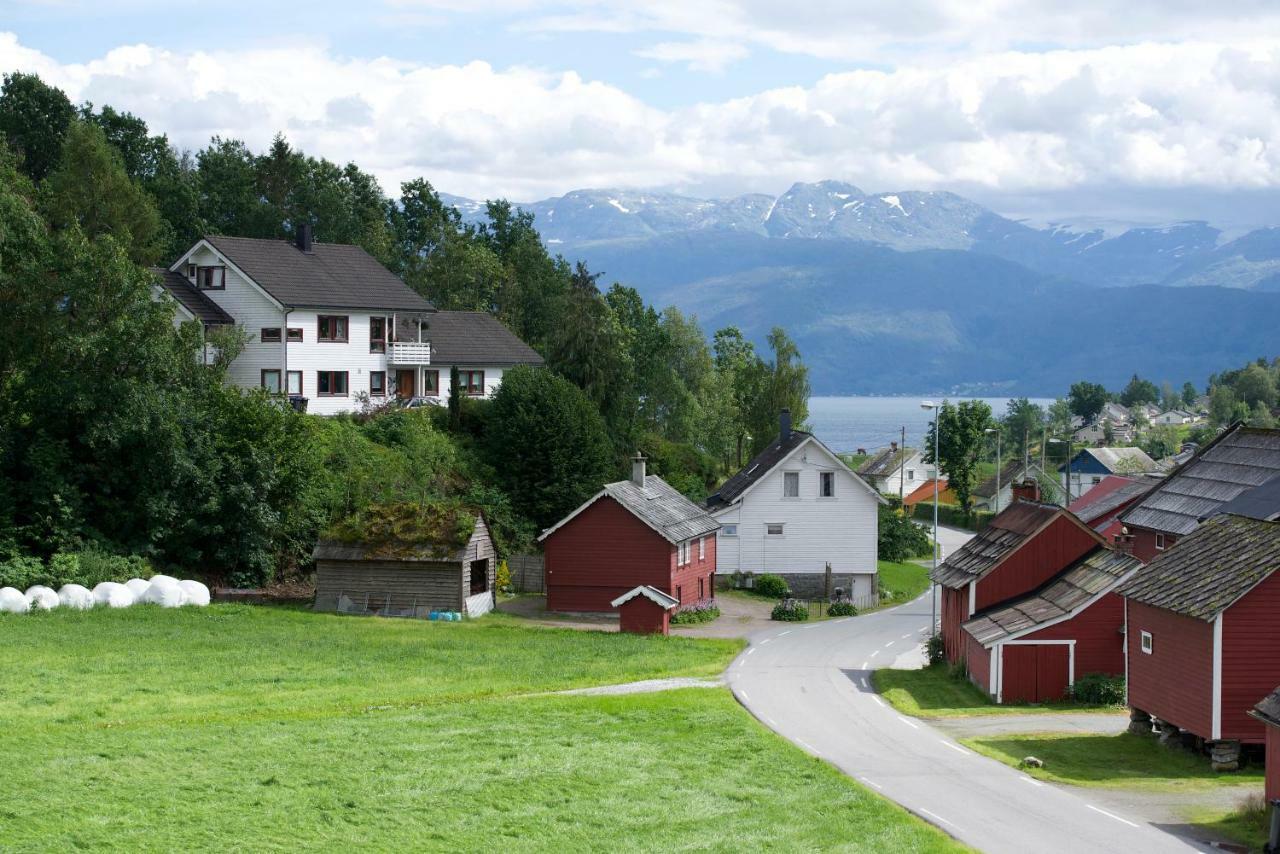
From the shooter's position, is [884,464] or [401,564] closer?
[401,564]

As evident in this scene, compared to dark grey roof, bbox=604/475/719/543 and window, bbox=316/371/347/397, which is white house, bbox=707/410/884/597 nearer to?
dark grey roof, bbox=604/475/719/543

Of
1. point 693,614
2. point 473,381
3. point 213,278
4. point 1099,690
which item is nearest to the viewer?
point 1099,690

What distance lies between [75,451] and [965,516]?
8405 centimetres

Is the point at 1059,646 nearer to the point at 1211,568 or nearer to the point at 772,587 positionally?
the point at 1211,568

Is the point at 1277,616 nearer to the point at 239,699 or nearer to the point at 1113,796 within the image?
the point at 1113,796

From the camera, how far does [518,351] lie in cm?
8644

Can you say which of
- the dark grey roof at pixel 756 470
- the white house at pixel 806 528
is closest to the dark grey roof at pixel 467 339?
the dark grey roof at pixel 756 470

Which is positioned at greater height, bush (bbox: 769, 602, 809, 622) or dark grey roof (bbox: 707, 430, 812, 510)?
dark grey roof (bbox: 707, 430, 812, 510)

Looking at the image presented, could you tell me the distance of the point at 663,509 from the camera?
62844mm

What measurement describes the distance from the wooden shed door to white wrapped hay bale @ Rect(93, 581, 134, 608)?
3046 cm

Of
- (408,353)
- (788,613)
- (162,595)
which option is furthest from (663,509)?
(408,353)

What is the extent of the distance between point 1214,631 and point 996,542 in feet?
52.9

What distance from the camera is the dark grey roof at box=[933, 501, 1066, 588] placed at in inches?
1737

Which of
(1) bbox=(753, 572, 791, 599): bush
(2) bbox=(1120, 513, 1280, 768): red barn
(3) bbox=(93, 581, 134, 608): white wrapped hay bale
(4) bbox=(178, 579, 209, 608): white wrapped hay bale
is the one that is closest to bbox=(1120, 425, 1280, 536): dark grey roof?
(2) bbox=(1120, 513, 1280, 768): red barn
